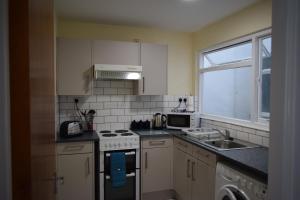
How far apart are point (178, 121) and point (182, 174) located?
2.55 feet

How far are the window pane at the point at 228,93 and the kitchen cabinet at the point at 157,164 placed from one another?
884 millimetres

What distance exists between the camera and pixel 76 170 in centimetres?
259

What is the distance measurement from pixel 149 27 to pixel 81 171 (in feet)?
7.40

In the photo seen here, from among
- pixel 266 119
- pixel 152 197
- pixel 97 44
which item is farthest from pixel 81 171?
pixel 266 119

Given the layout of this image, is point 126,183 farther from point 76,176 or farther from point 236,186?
point 236,186

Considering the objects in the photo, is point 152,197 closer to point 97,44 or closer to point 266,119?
point 266,119

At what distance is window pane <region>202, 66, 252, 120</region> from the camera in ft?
8.62

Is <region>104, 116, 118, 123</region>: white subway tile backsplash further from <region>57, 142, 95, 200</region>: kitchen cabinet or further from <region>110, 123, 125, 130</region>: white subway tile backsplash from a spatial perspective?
<region>57, 142, 95, 200</region>: kitchen cabinet

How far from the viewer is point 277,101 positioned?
0.68m

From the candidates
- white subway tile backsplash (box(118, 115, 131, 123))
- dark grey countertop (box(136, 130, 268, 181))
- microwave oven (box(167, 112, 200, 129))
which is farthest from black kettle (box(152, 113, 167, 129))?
dark grey countertop (box(136, 130, 268, 181))

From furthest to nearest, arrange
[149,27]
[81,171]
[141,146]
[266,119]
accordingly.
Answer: [149,27] → [141,146] → [81,171] → [266,119]

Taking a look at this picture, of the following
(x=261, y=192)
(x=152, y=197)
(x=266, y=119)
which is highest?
(x=266, y=119)

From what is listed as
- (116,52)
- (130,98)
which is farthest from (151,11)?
(130,98)

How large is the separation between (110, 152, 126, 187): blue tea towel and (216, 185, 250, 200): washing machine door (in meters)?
1.21
